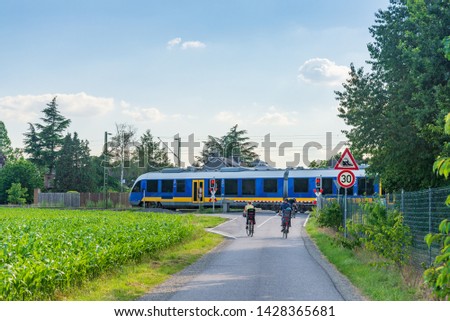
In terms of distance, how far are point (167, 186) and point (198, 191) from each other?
3.27m

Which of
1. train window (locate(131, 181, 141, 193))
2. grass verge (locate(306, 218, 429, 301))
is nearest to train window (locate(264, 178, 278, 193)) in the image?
train window (locate(131, 181, 141, 193))

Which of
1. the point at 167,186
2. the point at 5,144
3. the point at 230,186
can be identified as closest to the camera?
the point at 230,186

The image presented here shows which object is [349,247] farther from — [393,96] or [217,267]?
[393,96]

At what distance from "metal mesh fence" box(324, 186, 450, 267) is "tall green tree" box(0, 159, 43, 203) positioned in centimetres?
6381

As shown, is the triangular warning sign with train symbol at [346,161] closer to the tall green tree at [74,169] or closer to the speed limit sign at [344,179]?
the speed limit sign at [344,179]

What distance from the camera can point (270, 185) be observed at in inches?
2013

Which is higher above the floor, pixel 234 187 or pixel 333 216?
pixel 234 187

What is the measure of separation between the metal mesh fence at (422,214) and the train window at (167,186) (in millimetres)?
41117

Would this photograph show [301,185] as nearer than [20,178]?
Yes

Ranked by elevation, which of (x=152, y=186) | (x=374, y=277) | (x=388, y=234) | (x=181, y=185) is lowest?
(x=374, y=277)

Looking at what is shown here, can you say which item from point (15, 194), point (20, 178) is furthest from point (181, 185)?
point (20, 178)

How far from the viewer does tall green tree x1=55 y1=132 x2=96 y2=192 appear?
81062 mm

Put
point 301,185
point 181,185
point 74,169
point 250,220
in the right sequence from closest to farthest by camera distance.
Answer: point 250,220
point 301,185
point 181,185
point 74,169

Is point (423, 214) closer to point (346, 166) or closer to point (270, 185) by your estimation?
point (346, 166)
